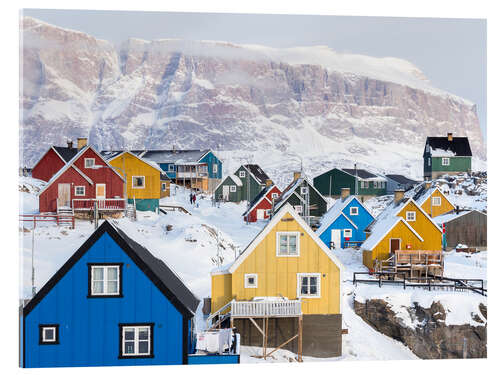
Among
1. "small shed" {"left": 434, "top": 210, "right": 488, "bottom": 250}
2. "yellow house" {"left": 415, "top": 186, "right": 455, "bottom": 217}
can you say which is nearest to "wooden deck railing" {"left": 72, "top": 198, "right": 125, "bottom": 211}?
"small shed" {"left": 434, "top": 210, "right": 488, "bottom": 250}

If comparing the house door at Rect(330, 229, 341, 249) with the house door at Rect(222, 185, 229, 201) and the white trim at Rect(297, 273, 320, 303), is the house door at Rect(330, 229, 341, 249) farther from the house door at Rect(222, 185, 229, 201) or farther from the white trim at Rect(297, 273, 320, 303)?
the white trim at Rect(297, 273, 320, 303)

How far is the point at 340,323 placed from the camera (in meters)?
13.5

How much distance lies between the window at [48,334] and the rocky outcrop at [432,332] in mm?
8746

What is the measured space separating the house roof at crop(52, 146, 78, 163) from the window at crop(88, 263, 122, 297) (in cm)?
1175

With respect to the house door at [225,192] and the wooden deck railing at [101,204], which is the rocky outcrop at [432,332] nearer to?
the wooden deck railing at [101,204]

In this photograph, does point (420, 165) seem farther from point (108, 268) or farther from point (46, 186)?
point (108, 268)

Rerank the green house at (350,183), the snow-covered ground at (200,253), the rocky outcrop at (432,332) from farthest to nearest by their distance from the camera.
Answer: the green house at (350,183) → the rocky outcrop at (432,332) → the snow-covered ground at (200,253)

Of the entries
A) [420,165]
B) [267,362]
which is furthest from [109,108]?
[267,362]

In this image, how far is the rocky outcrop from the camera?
1542 centimetres

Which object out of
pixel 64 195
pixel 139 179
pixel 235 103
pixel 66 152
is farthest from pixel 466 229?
pixel 235 103

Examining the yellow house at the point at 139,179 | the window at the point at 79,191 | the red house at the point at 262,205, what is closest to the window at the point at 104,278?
the window at the point at 79,191

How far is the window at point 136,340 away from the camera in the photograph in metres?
11.0

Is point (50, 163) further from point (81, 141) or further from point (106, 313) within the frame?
point (106, 313)

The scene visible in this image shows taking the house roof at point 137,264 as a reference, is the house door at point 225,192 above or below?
above
